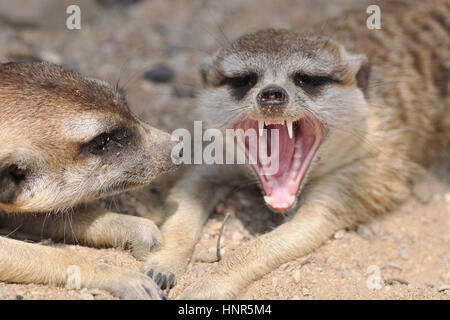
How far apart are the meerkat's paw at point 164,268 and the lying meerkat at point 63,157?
100 millimetres

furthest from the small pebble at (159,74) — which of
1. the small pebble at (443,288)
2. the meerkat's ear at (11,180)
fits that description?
the small pebble at (443,288)

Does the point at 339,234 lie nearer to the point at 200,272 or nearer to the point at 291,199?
the point at 291,199

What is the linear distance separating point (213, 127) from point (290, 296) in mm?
1072

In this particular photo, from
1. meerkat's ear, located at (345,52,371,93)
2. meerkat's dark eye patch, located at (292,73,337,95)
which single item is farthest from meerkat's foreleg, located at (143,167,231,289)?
meerkat's ear, located at (345,52,371,93)

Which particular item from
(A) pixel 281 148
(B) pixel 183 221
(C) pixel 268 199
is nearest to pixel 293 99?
(A) pixel 281 148

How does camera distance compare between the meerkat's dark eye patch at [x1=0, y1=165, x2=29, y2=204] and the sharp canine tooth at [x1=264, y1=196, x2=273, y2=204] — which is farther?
the sharp canine tooth at [x1=264, y1=196, x2=273, y2=204]

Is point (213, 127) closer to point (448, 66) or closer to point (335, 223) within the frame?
point (335, 223)

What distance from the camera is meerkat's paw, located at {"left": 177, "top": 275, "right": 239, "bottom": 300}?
2473mm

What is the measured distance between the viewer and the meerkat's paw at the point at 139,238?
8.95 feet

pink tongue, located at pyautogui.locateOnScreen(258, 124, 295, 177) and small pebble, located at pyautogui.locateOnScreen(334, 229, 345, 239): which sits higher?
pink tongue, located at pyautogui.locateOnScreen(258, 124, 295, 177)

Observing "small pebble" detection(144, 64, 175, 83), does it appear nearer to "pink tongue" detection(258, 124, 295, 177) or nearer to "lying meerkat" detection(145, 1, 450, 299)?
"lying meerkat" detection(145, 1, 450, 299)

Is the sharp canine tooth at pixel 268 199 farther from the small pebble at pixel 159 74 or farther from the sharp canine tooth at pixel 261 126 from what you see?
the small pebble at pixel 159 74

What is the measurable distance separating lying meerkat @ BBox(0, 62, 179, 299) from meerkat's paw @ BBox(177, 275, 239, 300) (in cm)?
18

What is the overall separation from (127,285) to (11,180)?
662 mm
